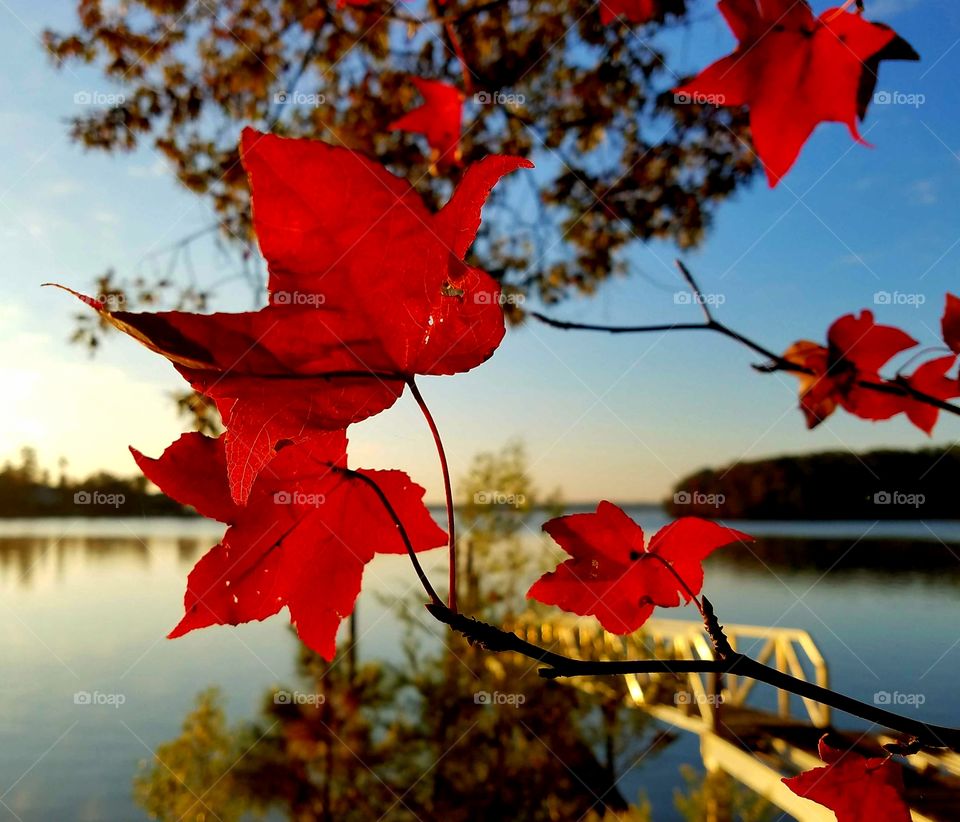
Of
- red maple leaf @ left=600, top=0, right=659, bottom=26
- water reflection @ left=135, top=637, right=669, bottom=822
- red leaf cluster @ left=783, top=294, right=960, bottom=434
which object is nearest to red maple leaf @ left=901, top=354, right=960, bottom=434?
red leaf cluster @ left=783, top=294, right=960, bottom=434

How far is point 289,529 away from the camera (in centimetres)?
28

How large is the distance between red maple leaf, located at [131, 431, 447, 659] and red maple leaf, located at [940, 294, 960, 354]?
0.40m

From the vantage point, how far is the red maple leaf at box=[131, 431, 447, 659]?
261 mm

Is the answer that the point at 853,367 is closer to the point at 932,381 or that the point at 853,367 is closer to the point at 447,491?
the point at 932,381

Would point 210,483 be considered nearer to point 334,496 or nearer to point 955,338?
point 334,496

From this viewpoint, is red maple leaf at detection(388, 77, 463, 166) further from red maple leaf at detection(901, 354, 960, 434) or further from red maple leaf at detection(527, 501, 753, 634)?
red maple leaf at detection(527, 501, 753, 634)

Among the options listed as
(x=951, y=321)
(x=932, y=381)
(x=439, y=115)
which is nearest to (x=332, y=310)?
(x=951, y=321)

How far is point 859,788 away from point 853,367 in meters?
0.37

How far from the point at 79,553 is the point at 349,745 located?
413 inches

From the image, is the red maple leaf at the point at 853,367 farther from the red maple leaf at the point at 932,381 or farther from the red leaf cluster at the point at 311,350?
the red leaf cluster at the point at 311,350

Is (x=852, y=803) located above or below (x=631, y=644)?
above

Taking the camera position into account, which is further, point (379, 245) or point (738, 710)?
point (738, 710)

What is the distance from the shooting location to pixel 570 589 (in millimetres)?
309

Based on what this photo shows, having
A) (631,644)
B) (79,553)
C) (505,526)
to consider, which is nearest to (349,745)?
(505,526)
